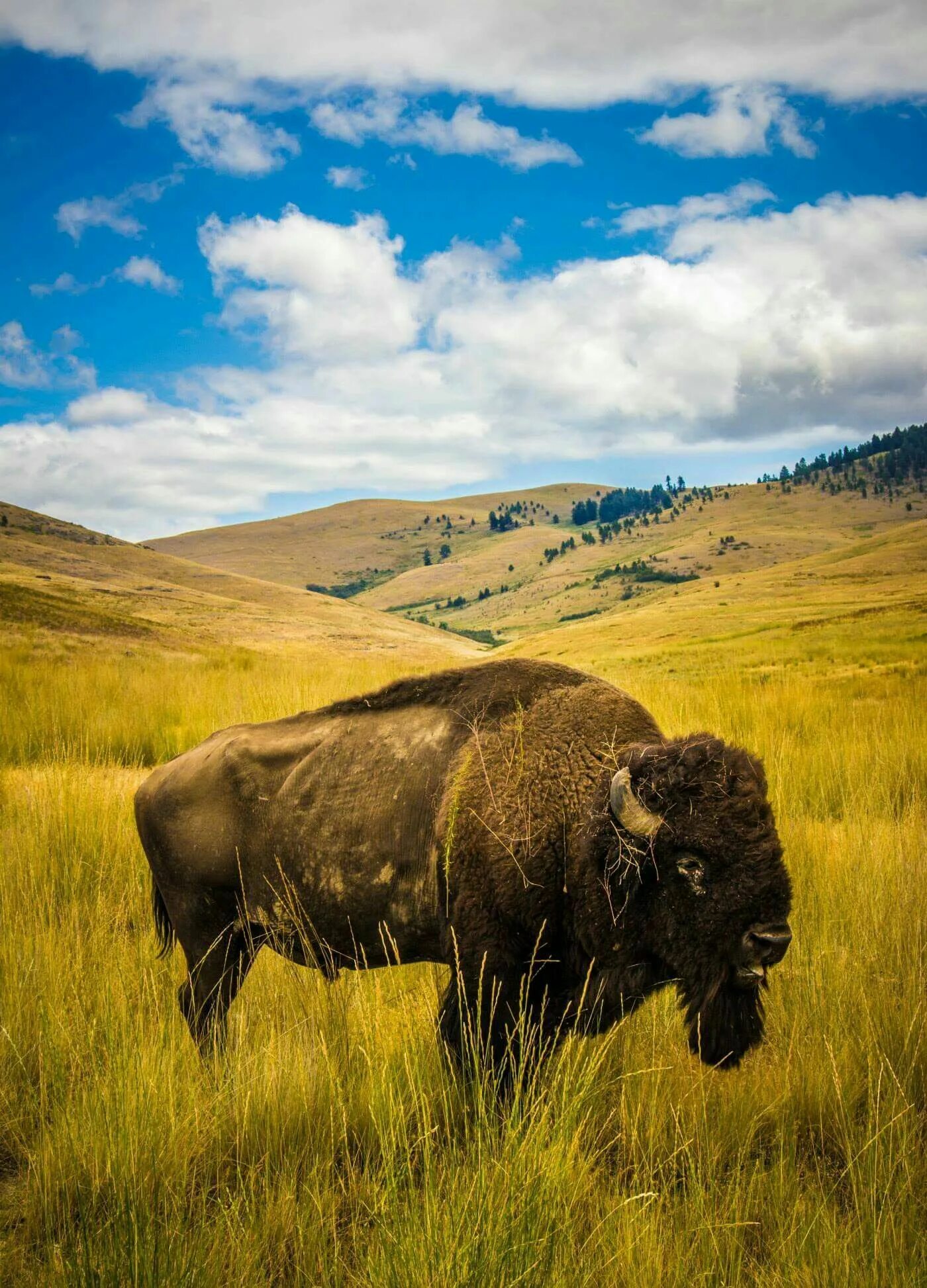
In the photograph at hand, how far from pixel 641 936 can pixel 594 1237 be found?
3.44 feet

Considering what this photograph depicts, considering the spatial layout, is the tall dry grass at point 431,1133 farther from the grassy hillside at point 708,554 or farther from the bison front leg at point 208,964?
the grassy hillside at point 708,554

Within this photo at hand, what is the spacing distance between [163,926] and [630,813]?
318 centimetres

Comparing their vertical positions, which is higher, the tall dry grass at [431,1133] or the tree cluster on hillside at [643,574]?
the tree cluster on hillside at [643,574]

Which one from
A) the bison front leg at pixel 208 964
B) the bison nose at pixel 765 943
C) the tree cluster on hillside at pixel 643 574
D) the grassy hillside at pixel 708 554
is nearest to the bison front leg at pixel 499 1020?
the bison nose at pixel 765 943

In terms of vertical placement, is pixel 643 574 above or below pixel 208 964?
above

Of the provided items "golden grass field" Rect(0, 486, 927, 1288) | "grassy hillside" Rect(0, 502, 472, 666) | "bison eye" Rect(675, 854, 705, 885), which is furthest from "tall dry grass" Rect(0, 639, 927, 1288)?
"grassy hillside" Rect(0, 502, 472, 666)

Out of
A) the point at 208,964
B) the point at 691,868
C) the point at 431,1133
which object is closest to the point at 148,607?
the point at 208,964

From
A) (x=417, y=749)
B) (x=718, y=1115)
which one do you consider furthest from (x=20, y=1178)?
(x=718, y=1115)

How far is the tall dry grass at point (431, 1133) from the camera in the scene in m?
2.30

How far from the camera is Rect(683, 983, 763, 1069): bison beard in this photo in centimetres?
303

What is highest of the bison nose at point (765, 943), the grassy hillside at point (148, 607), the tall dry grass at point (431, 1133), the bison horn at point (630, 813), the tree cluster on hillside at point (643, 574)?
the tree cluster on hillside at point (643, 574)

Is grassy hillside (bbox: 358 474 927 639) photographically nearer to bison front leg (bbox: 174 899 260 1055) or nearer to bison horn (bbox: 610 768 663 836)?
bison front leg (bbox: 174 899 260 1055)

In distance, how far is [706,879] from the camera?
9.82ft

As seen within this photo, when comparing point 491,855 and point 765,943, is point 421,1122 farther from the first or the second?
point 765,943
